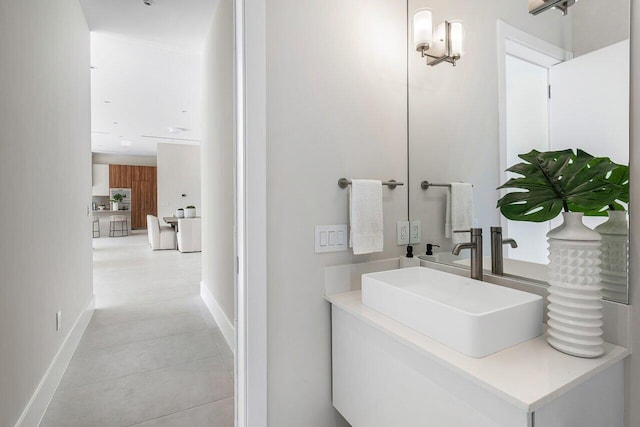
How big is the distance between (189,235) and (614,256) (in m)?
7.26

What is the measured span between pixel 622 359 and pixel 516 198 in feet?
1.66

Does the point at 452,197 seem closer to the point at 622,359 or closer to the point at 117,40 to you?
the point at 622,359

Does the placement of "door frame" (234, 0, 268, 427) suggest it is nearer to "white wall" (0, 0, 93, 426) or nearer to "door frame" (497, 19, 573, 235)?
"door frame" (497, 19, 573, 235)

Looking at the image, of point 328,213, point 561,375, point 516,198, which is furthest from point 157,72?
point 561,375

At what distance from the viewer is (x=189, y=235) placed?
7.14 metres

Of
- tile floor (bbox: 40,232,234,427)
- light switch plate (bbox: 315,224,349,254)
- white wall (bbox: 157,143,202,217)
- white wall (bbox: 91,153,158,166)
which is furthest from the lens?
white wall (bbox: 91,153,158,166)

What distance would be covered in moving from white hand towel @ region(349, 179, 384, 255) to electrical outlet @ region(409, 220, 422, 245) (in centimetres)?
24

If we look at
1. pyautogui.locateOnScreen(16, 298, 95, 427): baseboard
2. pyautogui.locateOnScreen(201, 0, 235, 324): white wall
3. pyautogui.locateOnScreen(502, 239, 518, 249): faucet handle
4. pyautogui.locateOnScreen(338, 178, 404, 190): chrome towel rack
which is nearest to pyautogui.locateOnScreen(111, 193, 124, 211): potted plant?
pyautogui.locateOnScreen(201, 0, 235, 324): white wall

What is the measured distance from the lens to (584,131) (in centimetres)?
99

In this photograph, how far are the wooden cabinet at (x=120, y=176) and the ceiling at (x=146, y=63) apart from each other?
14.8ft

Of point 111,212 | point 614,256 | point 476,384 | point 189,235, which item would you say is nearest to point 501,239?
point 614,256

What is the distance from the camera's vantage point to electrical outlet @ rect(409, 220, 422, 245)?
5.26ft

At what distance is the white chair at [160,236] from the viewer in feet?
24.4

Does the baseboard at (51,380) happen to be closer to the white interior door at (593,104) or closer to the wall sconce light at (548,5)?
the white interior door at (593,104)
